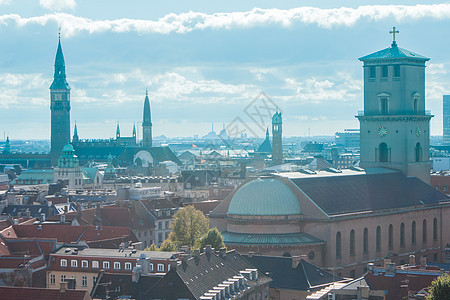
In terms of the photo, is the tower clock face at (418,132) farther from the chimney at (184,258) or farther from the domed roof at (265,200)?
the chimney at (184,258)

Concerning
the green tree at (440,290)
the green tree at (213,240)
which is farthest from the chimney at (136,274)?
the green tree at (440,290)

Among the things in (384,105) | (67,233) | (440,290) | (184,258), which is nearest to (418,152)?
(384,105)

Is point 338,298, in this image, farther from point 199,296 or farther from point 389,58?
point 389,58

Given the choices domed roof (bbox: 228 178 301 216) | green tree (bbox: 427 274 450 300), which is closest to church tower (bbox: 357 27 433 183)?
domed roof (bbox: 228 178 301 216)

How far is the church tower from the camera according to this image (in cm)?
12812

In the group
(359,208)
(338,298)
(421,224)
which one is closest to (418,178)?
(421,224)

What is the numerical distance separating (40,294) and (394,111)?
68918mm

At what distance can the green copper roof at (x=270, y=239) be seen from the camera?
10062cm

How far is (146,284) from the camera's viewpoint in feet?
253

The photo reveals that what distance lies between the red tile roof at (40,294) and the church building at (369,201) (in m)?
33.9

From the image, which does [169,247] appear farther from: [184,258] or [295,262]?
[184,258]

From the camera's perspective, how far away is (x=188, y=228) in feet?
363

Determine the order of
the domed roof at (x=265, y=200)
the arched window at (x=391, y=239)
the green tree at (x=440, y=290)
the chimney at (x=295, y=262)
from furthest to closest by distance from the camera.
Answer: the arched window at (x=391, y=239) → the domed roof at (x=265, y=200) → the chimney at (x=295, y=262) → the green tree at (x=440, y=290)

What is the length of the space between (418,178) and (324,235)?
27847mm
